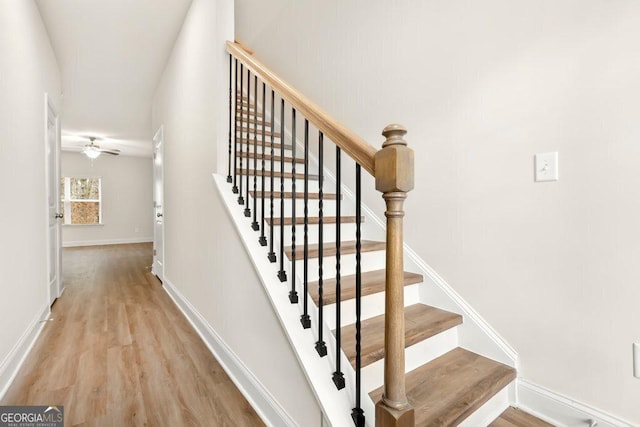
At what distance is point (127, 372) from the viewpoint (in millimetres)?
1919

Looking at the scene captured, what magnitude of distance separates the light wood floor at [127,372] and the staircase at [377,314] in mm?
666

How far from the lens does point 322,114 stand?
1230 millimetres

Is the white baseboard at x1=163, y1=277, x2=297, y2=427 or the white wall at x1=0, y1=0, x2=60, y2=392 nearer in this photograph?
the white baseboard at x1=163, y1=277, x2=297, y2=427

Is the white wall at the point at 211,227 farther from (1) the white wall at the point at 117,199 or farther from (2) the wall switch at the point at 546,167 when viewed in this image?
(1) the white wall at the point at 117,199

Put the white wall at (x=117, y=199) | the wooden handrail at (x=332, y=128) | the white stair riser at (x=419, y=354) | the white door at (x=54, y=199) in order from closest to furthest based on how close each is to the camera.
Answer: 1. the wooden handrail at (x=332, y=128)
2. the white stair riser at (x=419, y=354)
3. the white door at (x=54, y=199)
4. the white wall at (x=117, y=199)

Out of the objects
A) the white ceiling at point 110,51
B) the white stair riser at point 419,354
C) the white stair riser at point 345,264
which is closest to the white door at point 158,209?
the white ceiling at point 110,51

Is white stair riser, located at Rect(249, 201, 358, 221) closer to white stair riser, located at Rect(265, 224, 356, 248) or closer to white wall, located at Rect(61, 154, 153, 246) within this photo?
white stair riser, located at Rect(265, 224, 356, 248)

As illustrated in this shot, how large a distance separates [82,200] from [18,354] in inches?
323

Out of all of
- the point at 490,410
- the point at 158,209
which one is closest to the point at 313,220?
the point at 490,410

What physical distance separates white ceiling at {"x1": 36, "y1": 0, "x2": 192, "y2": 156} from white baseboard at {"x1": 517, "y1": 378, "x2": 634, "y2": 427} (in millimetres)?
3754

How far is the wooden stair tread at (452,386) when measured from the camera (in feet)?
3.93

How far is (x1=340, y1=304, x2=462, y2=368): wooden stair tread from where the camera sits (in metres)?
1.29

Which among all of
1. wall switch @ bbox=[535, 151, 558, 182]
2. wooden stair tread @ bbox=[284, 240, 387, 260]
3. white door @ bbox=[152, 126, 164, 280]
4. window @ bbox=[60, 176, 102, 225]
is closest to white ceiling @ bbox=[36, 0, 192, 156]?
white door @ bbox=[152, 126, 164, 280]

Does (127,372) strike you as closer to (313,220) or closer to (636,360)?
(313,220)
